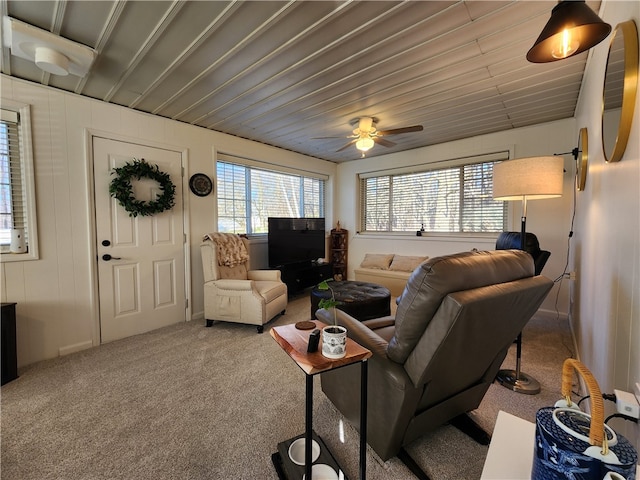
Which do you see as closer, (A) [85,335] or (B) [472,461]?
(B) [472,461]

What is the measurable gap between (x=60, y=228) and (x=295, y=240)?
280 cm

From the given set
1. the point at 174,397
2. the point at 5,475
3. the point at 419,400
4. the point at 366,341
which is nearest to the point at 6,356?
the point at 5,475

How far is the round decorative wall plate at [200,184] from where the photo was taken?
360cm

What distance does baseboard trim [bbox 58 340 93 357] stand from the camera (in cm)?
267

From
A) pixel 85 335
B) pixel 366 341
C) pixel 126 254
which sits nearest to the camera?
pixel 366 341

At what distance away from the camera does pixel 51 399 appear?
2016 mm

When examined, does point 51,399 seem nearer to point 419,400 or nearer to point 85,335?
point 85,335

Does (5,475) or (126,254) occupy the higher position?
(126,254)

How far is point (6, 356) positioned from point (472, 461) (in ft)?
11.0

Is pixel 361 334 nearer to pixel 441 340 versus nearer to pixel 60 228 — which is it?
pixel 441 340

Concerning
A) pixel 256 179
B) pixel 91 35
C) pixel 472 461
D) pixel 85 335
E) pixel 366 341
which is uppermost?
pixel 91 35

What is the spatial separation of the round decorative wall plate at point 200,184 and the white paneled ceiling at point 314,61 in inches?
26.5

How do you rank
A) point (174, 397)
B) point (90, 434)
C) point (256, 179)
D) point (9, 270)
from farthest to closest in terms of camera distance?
point (256, 179) < point (9, 270) < point (174, 397) < point (90, 434)

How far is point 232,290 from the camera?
326cm
